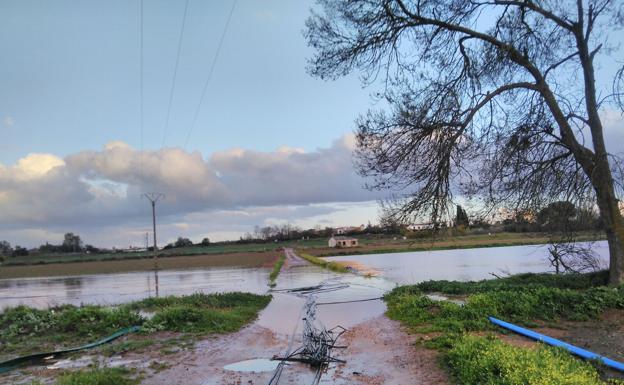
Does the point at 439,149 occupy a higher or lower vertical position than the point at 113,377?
higher

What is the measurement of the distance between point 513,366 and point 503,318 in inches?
184

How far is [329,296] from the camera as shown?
774 inches

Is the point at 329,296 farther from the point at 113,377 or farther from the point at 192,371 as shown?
the point at 113,377

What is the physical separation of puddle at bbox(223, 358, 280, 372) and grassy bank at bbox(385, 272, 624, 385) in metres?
2.92

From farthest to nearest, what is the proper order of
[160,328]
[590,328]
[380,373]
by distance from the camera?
1. [160,328]
2. [590,328]
3. [380,373]

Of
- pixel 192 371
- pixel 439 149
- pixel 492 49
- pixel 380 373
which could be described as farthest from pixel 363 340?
pixel 492 49

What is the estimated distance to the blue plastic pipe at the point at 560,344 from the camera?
6.37m

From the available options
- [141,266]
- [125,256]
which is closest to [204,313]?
[141,266]

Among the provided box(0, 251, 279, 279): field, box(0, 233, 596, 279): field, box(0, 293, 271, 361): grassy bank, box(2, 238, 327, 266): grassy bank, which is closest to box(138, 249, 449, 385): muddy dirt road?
box(0, 293, 271, 361): grassy bank

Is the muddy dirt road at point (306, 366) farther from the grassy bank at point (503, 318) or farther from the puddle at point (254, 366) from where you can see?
the grassy bank at point (503, 318)

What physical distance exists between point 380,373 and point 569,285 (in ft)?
32.8

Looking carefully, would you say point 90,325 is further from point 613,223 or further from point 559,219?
point 613,223

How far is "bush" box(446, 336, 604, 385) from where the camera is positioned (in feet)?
17.1

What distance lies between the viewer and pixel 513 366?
573 cm
